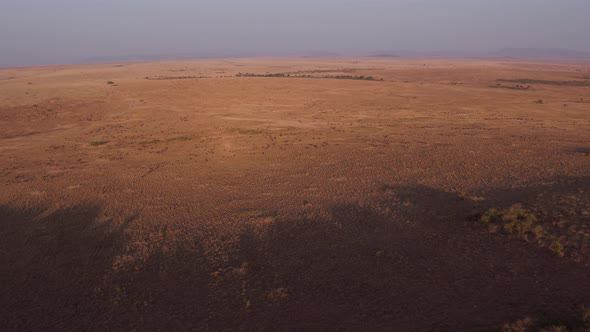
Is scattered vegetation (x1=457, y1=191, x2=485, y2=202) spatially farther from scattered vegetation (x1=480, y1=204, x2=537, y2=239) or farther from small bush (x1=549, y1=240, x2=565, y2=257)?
small bush (x1=549, y1=240, x2=565, y2=257)

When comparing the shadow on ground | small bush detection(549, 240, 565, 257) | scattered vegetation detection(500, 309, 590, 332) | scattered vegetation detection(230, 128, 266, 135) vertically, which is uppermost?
scattered vegetation detection(230, 128, 266, 135)

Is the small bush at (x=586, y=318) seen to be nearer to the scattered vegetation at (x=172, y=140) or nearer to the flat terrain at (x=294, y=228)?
the flat terrain at (x=294, y=228)

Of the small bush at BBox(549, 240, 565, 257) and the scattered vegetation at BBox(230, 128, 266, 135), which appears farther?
the scattered vegetation at BBox(230, 128, 266, 135)

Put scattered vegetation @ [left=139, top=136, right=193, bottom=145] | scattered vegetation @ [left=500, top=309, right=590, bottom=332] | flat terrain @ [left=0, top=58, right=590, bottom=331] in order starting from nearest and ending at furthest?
1. scattered vegetation @ [left=500, top=309, right=590, bottom=332]
2. flat terrain @ [left=0, top=58, right=590, bottom=331]
3. scattered vegetation @ [left=139, top=136, right=193, bottom=145]

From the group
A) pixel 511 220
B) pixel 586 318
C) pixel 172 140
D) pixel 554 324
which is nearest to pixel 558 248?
pixel 511 220

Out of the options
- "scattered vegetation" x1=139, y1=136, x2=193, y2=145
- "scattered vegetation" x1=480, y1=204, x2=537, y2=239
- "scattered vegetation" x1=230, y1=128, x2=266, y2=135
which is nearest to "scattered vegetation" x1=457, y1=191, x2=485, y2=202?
"scattered vegetation" x1=480, y1=204, x2=537, y2=239

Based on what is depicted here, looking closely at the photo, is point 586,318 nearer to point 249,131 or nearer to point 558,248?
point 558,248

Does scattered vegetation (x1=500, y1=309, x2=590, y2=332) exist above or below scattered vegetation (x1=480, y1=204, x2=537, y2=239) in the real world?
below

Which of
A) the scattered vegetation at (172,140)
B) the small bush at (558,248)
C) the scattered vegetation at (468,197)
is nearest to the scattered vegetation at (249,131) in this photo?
the scattered vegetation at (172,140)
